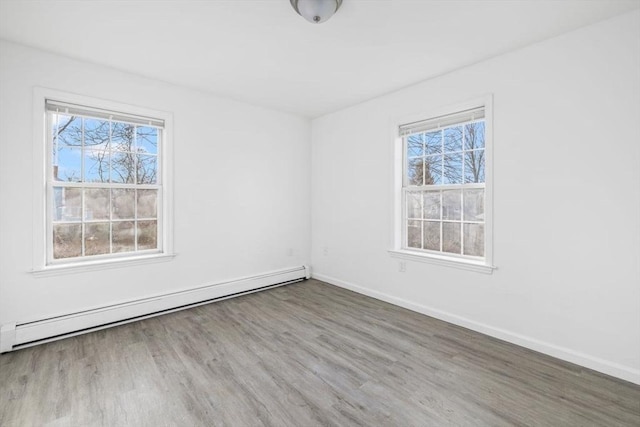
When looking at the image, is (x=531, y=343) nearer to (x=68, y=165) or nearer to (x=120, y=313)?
(x=120, y=313)

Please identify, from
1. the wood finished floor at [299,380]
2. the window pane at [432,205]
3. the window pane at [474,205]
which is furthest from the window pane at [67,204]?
the window pane at [474,205]

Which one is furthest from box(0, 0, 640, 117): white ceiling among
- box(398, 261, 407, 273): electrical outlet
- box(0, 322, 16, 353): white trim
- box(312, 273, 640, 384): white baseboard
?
box(312, 273, 640, 384): white baseboard

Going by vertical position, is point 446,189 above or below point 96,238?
above

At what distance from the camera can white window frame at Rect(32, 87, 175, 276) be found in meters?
2.60

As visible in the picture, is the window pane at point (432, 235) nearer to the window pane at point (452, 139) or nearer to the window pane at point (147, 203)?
the window pane at point (452, 139)

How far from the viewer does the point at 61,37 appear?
2404mm

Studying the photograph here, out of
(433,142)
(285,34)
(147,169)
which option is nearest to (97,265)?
(147,169)

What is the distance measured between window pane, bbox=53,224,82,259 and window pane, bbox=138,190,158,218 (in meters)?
0.56

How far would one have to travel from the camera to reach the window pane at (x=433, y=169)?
3291 mm

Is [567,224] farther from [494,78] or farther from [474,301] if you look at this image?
[494,78]

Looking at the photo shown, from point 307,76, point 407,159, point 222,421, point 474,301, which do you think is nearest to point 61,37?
point 307,76

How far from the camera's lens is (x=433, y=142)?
336cm

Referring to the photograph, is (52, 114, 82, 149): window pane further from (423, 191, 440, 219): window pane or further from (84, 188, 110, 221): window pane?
(423, 191, 440, 219): window pane

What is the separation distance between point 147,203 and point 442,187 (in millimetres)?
3315
